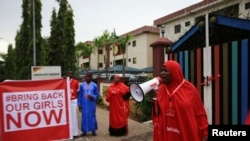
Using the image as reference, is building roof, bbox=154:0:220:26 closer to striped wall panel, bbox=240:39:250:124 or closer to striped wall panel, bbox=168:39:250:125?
striped wall panel, bbox=168:39:250:125

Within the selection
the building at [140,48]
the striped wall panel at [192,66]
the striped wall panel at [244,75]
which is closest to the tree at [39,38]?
the building at [140,48]

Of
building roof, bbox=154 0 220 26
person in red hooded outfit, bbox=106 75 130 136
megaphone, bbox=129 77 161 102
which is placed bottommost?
person in red hooded outfit, bbox=106 75 130 136

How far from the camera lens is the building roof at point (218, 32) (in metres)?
5.62

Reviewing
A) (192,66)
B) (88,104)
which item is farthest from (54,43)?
(192,66)

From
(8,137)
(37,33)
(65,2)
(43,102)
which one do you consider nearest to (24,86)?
(43,102)

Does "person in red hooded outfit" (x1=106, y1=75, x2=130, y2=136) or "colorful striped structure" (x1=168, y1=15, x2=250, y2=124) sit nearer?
"colorful striped structure" (x1=168, y1=15, x2=250, y2=124)

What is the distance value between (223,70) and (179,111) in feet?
7.41

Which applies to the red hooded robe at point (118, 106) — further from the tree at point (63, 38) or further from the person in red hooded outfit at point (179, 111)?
the tree at point (63, 38)

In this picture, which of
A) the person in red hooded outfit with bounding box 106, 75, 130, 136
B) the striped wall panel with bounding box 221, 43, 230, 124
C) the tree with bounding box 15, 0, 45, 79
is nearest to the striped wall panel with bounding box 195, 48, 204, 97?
the striped wall panel with bounding box 221, 43, 230, 124

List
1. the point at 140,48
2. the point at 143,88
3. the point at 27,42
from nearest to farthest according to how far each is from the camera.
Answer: the point at 143,88 → the point at 27,42 → the point at 140,48

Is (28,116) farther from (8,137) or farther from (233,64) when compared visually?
(233,64)

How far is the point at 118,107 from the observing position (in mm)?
8242

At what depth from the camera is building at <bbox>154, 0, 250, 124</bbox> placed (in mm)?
5191

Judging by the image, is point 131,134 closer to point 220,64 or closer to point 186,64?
point 186,64
